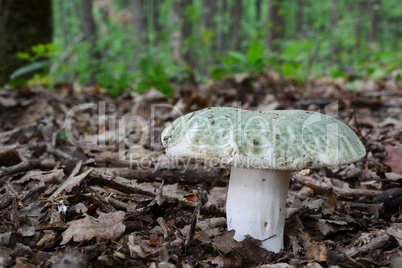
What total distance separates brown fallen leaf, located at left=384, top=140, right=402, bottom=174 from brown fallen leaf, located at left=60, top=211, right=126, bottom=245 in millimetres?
2608

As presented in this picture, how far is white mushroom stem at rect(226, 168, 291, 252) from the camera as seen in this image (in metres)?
2.32

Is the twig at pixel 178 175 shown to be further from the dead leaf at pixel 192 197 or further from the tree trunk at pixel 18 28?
the tree trunk at pixel 18 28

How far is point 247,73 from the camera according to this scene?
268 inches

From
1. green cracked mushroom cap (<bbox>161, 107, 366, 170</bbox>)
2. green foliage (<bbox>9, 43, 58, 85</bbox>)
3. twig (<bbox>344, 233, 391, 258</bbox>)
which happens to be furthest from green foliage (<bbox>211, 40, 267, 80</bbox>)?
twig (<bbox>344, 233, 391, 258</bbox>)

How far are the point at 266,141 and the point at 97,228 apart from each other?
1244 mm

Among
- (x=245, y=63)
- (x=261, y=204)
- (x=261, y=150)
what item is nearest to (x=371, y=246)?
(x=261, y=204)

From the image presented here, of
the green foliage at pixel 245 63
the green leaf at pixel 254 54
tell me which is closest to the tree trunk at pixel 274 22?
the green foliage at pixel 245 63

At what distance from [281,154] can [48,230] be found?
1616 millimetres

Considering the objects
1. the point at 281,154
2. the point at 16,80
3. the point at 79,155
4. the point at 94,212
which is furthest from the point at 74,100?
the point at 281,154

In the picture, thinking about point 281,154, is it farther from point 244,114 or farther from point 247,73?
point 247,73

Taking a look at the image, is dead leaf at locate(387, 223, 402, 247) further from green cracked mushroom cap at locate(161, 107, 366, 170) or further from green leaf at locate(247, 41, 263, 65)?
green leaf at locate(247, 41, 263, 65)

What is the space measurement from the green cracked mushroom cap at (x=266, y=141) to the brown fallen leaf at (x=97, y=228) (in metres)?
0.62

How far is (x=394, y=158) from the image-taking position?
10.7 ft

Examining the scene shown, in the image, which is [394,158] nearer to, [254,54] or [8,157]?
[8,157]
